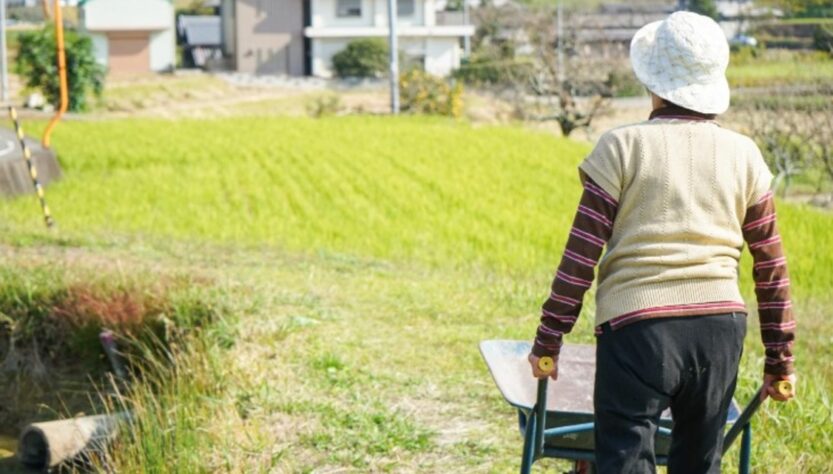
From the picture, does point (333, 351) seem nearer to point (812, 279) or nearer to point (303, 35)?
point (812, 279)

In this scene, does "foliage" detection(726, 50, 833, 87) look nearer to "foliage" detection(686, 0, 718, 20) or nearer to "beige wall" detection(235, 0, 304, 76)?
"foliage" detection(686, 0, 718, 20)

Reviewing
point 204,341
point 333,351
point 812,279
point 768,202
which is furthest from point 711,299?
point 812,279

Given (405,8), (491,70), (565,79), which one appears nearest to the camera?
(565,79)

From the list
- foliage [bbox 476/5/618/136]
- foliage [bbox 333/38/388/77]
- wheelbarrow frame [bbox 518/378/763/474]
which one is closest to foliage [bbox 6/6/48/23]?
foliage [bbox 333/38/388/77]

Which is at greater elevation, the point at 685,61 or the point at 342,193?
the point at 685,61

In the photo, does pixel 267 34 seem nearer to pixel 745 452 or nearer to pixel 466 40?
pixel 466 40

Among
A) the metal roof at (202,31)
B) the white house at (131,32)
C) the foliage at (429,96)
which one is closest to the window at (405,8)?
the white house at (131,32)

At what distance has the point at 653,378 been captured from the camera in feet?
10.5

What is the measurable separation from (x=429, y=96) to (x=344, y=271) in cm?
2378

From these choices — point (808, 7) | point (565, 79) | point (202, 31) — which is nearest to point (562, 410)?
point (808, 7)

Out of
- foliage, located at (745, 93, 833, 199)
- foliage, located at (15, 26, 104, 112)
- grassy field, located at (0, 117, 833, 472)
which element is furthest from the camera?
foliage, located at (15, 26, 104, 112)

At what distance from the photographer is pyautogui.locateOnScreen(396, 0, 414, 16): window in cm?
4775

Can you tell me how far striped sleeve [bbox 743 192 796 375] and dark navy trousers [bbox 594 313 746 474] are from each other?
0.24ft

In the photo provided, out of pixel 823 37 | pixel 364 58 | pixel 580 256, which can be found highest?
pixel 580 256
